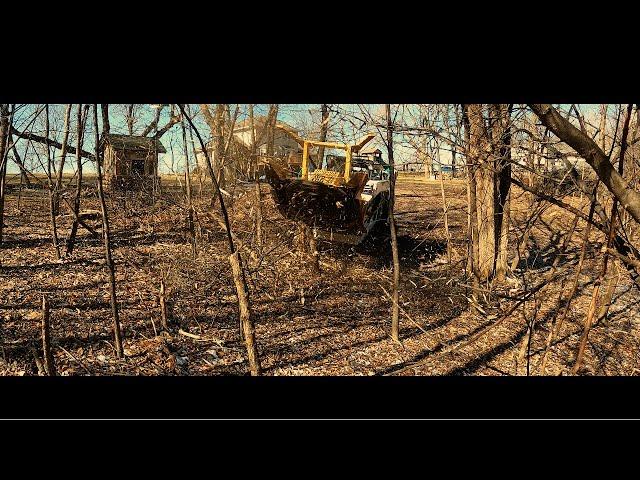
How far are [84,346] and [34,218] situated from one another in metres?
4.37

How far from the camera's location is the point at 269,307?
4902 mm

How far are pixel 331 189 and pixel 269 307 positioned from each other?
1.51 meters

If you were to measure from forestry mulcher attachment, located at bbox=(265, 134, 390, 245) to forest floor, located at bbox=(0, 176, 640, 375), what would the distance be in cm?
49

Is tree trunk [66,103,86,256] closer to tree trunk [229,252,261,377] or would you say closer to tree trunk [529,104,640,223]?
tree trunk [229,252,261,377]

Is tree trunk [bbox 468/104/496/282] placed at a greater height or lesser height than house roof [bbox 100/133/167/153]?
lesser

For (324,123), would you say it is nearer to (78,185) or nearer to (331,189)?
(331,189)

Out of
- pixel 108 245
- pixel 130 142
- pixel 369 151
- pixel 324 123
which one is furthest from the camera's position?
pixel 130 142

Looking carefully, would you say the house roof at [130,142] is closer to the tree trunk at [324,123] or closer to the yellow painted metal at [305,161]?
the yellow painted metal at [305,161]

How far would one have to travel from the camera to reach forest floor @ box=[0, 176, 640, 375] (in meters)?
3.37

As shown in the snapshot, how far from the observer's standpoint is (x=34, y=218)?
661cm

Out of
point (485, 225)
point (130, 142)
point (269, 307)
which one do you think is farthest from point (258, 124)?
point (485, 225)

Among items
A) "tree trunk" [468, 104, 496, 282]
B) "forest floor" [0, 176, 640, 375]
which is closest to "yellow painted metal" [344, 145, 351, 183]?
"forest floor" [0, 176, 640, 375]

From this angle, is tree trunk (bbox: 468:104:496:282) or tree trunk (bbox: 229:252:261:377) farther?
tree trunk (bbox: 468:104:496:282)
